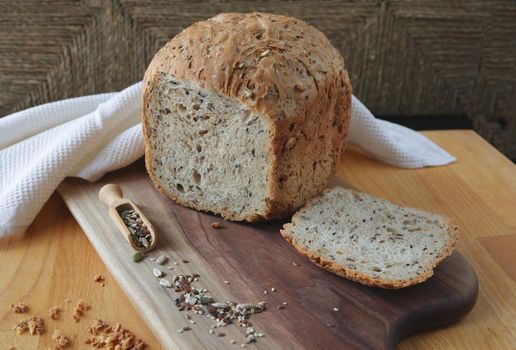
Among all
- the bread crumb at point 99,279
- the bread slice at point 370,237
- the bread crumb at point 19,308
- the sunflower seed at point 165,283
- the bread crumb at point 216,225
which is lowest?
the bread crumb at point 99,279

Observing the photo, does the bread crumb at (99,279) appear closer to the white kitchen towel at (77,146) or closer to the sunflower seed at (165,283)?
the sunflower seed at (165,283)

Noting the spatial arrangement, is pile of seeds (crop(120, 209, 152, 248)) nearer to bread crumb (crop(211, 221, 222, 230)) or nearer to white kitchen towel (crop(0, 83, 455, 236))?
bread crumb (crop(211, 221, 222, 230))

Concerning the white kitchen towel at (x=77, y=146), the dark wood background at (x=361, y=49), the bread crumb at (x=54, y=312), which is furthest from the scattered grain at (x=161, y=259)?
the dark wood background at (x=361, y=49)

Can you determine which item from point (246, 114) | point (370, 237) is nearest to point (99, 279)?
point (246, 114)

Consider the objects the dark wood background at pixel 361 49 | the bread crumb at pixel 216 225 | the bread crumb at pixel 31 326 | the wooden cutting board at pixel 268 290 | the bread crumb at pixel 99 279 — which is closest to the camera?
the wooden cutting board at pixel 268 290

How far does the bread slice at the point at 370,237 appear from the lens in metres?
1.86

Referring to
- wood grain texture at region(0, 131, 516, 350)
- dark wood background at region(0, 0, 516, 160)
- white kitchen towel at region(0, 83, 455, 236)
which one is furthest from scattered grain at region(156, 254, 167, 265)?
dark wood background at region(0, 0, 516, 160)

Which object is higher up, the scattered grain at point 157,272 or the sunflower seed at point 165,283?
the sunflower seed at point 165,283

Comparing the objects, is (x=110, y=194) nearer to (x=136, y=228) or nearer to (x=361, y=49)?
(x=136, y=228)

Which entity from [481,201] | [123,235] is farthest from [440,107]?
[123,235]

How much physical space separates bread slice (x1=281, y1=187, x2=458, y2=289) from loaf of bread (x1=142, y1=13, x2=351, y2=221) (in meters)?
0.12

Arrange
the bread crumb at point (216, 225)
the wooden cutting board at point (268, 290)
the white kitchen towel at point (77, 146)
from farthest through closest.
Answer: the white kitchen towel at point (77, 146), the bread crumb at point (216, 225), the wooden cutting board at point (268, 290)

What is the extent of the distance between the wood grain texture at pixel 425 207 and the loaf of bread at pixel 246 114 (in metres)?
0.41

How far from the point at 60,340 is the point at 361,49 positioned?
2.34 metres
